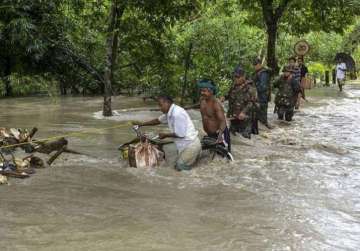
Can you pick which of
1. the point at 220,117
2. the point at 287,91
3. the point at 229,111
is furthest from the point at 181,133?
the point at 287,91

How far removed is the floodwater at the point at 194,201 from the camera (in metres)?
5.56

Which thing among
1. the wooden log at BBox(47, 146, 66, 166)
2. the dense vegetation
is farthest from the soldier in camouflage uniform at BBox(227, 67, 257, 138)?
the dense vegetation

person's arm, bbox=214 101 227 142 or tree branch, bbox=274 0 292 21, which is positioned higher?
tree branch, bbox=274 0 292 21

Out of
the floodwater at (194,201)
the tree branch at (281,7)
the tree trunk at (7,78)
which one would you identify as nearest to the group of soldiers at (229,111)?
the floodwater at (194,201)

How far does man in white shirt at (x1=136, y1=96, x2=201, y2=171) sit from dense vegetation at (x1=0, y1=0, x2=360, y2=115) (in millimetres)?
6693

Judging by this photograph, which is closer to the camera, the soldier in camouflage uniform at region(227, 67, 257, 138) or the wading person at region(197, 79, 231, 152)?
the wading person at region(197, 79, 231, 152)

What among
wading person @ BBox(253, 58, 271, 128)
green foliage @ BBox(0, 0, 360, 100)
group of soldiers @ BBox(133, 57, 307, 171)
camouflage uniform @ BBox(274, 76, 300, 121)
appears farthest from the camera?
green foliage @ BBox(0, 0, 360, 100)

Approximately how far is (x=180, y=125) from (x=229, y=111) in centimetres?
302

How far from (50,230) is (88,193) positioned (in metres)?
1.54

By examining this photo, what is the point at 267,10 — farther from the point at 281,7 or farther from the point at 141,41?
the point at 141,41

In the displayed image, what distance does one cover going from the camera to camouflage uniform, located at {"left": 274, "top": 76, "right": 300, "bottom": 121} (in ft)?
47.0

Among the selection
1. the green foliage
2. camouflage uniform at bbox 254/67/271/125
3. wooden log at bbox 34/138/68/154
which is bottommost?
wooden log at bbox 34/138/68/154

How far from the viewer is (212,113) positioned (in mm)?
8984

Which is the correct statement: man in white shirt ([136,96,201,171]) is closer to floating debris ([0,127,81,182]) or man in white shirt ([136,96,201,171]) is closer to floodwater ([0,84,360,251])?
floodwater ([0,84,360,251])
